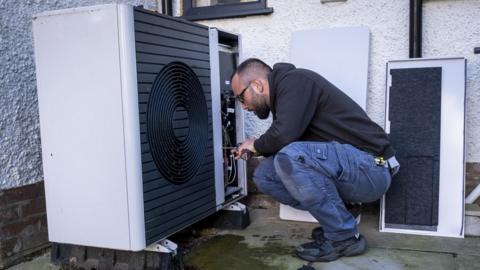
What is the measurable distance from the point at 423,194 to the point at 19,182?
243cm

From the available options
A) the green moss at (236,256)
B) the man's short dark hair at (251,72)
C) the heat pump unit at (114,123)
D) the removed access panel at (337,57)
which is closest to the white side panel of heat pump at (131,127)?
the heat pump unit at (114,123)

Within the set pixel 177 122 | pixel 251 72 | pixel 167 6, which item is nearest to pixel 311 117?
pixel 251 72

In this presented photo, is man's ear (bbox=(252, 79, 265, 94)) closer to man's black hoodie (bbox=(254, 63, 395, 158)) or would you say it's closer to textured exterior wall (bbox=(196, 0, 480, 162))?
man's black hoodie (bbox=(254, 63, 395, 158))

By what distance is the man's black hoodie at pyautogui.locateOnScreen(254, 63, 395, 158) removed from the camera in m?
2.53

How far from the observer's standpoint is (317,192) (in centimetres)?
250

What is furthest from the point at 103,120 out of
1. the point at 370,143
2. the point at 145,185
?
the point at 370,143

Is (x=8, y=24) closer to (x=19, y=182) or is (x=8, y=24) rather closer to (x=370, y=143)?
(x=19, y=182)

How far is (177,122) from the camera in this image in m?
2.52

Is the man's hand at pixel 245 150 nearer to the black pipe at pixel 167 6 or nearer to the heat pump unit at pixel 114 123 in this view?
the heat pump unit at pixel 114 123

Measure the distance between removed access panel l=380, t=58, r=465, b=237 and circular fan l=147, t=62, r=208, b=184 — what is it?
50.3 inches

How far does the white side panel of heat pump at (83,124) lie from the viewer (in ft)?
7.19

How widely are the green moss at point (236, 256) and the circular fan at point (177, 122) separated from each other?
480mm

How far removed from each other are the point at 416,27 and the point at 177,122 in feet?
5.86

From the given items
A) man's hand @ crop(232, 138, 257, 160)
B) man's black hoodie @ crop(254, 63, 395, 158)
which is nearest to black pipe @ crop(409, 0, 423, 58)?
man's black hoodie @ crop(254, 63, 395, 158)
